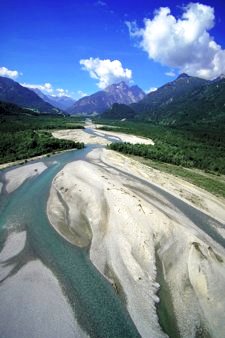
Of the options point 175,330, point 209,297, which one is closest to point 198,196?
point 209,297

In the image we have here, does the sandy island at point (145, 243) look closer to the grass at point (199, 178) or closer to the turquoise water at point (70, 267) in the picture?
the turquoise water at point (70, 267)

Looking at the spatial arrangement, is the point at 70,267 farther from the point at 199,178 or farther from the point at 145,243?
the point at 199,178

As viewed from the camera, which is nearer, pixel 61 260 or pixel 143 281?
pixel 143 281

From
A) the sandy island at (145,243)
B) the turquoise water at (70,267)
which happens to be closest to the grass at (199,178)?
the sandy island at (145,243)

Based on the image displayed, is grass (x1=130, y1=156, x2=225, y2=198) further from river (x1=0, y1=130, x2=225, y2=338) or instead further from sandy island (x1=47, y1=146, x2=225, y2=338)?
river (x1=0, y1=130, x2=225, y2=338)

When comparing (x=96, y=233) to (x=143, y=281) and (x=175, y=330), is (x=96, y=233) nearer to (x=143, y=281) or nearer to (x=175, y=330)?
(x=143, y=281)

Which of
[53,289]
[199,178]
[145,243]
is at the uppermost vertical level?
[145,243]

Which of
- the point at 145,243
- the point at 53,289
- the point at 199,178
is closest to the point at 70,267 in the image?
→ the point at 53,289
